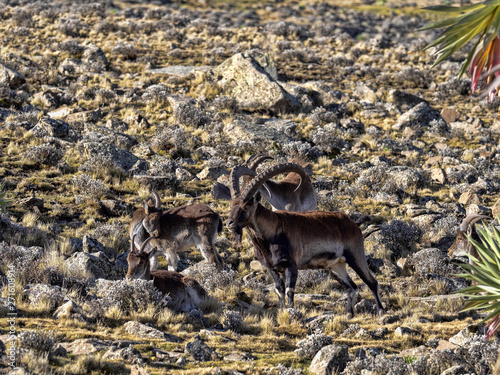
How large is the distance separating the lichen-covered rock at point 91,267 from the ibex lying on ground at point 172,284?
1428 millimetres

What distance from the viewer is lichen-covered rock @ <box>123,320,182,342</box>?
305 inches

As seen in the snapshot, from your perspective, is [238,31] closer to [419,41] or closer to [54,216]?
[419,41]

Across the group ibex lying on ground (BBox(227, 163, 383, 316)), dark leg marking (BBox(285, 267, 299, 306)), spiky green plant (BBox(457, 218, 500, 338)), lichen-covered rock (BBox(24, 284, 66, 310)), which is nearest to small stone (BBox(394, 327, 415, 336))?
ibex lying on ground (BBox(227, 163, 383, 316))

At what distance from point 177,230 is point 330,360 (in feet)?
18.7

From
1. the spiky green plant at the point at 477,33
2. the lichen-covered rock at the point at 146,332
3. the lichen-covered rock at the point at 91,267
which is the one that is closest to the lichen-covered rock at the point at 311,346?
the lichen-covered rock at the point at 146,332

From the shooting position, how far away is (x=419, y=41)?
38.8m

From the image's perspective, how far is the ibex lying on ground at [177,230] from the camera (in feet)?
38.7

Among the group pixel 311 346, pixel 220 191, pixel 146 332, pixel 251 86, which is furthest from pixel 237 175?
pixel 251 86

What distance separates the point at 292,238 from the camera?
9633 millimetres

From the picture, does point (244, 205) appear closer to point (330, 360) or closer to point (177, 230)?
point (177, 230)

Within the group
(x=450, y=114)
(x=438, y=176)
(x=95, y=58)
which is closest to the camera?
(x=438, y=176)

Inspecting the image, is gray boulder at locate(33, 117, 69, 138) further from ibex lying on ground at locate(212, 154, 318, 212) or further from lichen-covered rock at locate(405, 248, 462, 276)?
lichen-covered rock at locate(405, 248, 462, 276)

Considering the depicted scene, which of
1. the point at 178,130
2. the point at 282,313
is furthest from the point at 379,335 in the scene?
the point at 178,130

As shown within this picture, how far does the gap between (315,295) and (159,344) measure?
14.0 ft
